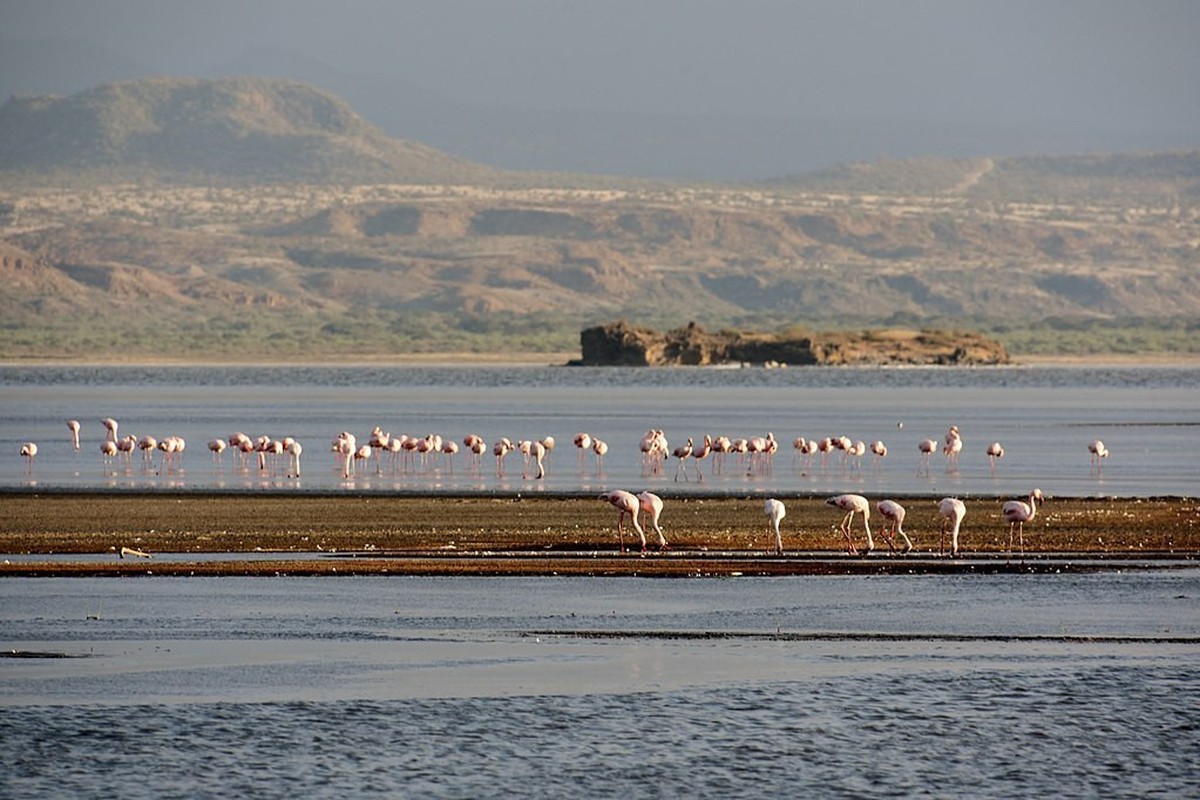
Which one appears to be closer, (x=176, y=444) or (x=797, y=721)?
(x=797, y=721)

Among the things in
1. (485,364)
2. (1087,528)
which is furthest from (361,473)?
(485,364)

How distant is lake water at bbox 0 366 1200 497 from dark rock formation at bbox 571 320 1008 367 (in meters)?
7.38

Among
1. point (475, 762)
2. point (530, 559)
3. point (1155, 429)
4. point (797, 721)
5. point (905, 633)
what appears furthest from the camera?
point (1155, 429)

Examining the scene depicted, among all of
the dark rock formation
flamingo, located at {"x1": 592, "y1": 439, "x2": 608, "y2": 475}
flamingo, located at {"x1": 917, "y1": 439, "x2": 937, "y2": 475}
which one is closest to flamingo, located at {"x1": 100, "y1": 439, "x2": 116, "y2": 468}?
flamingo, located at {"x1": 592, "y1": 439, "x2": 608, "y2": 475}

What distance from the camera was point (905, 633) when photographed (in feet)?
77.5

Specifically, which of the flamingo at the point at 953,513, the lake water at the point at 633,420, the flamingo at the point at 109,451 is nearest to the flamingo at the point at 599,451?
the lake water at the point at 633,420

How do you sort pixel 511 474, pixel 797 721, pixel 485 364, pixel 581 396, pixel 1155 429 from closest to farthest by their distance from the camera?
1. pixel 797 721
2. pixel 511 474
3. pixel 1155 429
4. pixel 581 396
5. pixel 485 364

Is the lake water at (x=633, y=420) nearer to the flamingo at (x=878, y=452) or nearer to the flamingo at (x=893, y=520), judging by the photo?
the flamingo at (x=878, y=452)

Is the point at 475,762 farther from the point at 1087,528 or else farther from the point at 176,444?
the point at 176,444

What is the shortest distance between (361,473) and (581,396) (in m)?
57.8

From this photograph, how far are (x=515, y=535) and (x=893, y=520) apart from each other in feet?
18.1

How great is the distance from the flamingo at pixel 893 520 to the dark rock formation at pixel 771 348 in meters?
129

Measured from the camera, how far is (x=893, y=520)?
1268 inches

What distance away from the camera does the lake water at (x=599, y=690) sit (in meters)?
17.6
